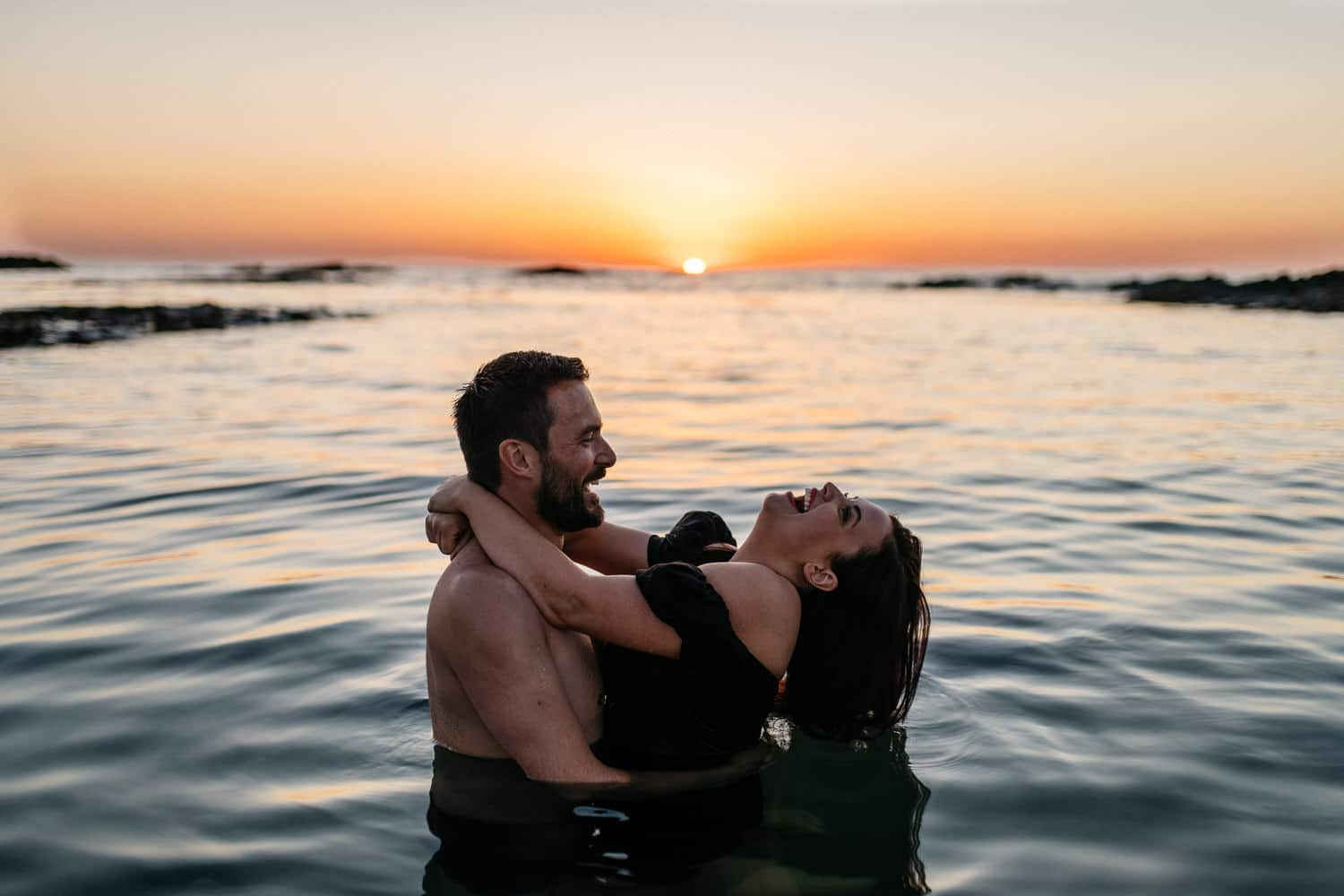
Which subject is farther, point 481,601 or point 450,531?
point 450,531

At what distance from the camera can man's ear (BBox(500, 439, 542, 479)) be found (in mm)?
4078

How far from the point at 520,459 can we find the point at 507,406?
0.22 m

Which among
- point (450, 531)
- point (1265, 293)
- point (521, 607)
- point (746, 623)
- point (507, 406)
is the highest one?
point (1265, 293)

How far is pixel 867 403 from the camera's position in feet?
57.0

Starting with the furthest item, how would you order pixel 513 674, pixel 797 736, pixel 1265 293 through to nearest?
pixel 1265 293 → pixel 797 736 → pixel 513 674

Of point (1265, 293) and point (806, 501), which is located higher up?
point (1265, 293)

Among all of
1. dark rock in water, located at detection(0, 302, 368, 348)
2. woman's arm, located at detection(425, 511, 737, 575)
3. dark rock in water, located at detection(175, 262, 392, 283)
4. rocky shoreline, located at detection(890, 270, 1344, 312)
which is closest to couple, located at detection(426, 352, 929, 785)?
woman's arm, located at detection(425, 511, 737, 575)

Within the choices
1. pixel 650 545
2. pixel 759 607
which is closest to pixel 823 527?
pixel 759 607

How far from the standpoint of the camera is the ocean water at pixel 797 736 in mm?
4004

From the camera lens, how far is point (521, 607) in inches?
149

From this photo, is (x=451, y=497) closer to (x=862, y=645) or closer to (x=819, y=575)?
(x=819, y=575)

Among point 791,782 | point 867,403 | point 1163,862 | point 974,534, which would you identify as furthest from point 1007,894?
point 867,403

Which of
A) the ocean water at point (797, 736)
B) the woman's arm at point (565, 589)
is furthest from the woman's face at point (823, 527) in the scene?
the ocean water at point (797, 736)

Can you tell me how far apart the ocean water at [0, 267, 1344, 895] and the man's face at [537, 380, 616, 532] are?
1321 mm
